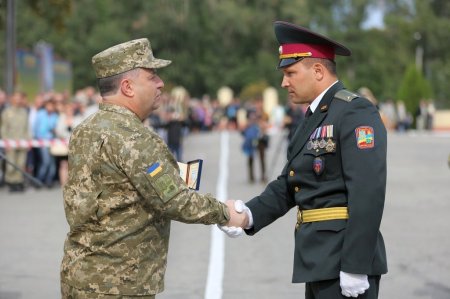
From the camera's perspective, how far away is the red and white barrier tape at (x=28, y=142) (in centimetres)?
1772

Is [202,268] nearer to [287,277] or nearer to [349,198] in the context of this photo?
[287,277]

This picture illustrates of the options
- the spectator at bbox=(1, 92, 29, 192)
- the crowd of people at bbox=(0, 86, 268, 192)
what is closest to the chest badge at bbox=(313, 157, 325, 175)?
the crowd of people at bbox=(0, 86, 268, 192)

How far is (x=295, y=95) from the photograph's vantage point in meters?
4.70

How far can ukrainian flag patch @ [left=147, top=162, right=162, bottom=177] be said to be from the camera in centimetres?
425

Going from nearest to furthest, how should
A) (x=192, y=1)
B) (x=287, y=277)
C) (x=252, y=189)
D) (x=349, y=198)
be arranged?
(x=349, y=198), (x=287, y=277), (x=252, y=189), (x=192, y=1)

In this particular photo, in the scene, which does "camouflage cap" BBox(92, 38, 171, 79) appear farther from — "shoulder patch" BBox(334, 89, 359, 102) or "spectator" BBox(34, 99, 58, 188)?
"spectator" BBox(34, 99, 58, 188)

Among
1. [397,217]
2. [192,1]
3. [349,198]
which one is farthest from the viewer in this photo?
[192,1]

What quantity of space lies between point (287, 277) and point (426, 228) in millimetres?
4112

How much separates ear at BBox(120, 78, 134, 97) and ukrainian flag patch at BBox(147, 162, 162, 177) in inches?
14.9

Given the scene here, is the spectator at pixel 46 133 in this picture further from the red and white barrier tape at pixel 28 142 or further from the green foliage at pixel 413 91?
the green foliage at pixel 413 91

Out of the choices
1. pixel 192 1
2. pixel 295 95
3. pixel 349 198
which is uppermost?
pixel 192 1

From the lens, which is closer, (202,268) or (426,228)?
(202,268)

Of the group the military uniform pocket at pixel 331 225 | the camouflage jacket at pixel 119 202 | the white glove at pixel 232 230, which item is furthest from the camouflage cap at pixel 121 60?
the military uniform pocket at pixel 331 225

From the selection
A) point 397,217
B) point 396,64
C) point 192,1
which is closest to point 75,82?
point 192,1
